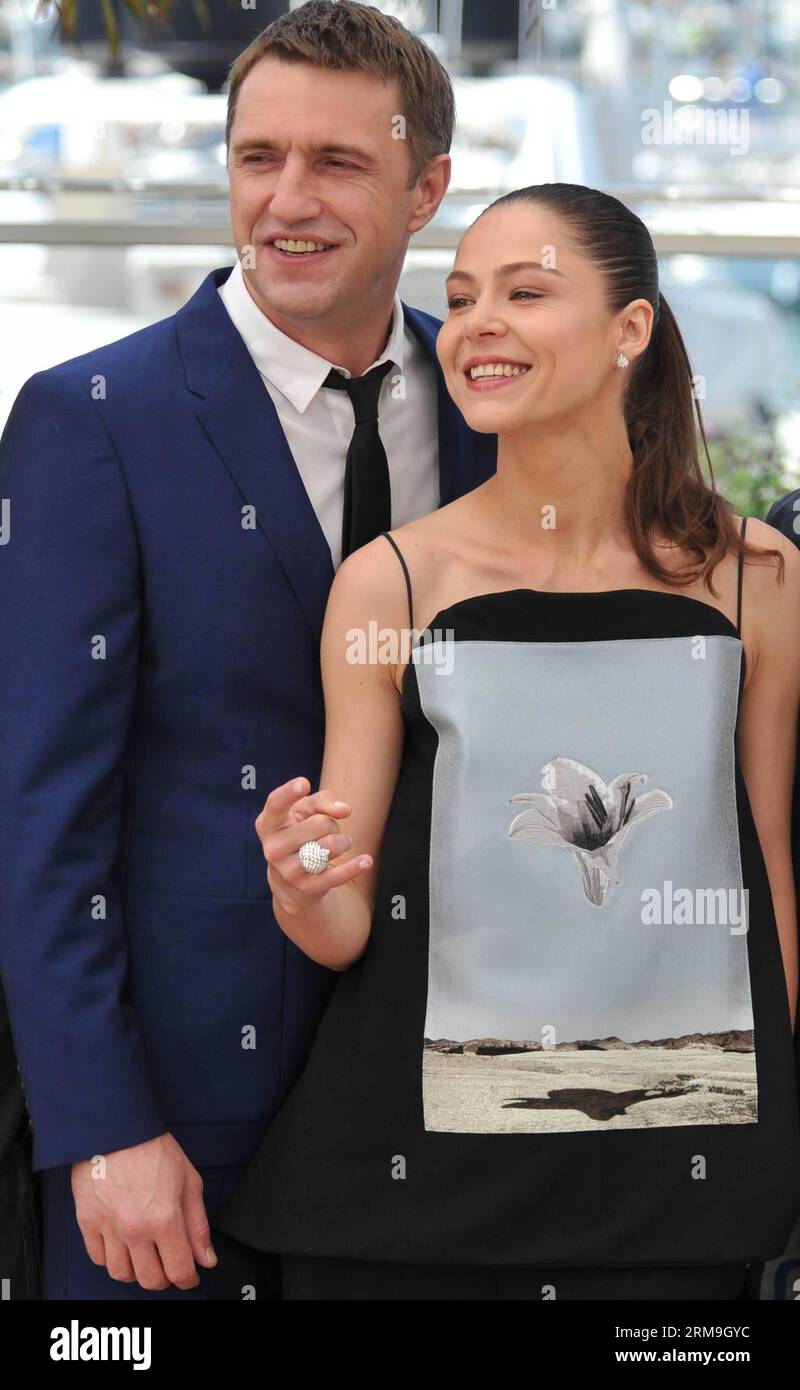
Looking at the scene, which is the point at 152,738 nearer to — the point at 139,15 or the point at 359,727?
the point at 359,727

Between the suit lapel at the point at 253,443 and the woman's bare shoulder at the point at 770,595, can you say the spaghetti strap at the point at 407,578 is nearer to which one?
the suit lapel at the point at 253,443

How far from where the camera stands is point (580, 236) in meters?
1.75

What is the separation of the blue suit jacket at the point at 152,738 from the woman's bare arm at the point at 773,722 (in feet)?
1.56

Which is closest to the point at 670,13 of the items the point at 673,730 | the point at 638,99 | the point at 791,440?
the point at 638,99

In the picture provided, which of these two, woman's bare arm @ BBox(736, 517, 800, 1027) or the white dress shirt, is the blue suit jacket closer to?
the white dress shirt

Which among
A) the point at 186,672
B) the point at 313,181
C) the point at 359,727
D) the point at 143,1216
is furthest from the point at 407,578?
the point at 143,1216

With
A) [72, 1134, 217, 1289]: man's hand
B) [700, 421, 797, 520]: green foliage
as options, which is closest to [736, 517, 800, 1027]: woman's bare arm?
[72, 1134, 217, 1289]: man's hand

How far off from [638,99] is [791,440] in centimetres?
129

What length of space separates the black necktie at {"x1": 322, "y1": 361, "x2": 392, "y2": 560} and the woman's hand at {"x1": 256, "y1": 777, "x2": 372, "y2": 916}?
1.51 feet

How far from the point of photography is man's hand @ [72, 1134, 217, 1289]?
5.61 ft

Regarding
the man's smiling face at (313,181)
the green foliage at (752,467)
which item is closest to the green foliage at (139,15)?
the man's smiling face at (313,181)

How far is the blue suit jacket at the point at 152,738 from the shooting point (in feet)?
5.70

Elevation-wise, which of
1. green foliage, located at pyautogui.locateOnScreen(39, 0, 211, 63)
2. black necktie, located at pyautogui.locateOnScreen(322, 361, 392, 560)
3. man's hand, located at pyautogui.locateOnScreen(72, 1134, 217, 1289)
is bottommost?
man's hand, located at pyautogui.locateOnScreen(72, 1134, 217, 1289)
